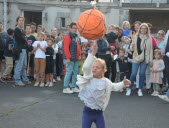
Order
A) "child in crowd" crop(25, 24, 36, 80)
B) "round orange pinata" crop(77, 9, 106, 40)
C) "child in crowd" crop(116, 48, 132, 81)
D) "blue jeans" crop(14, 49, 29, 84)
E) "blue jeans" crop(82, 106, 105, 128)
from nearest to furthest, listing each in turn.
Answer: "blue jeans" crop(82, 106, 105, 128)
"round orange pinata" crop(77, 9, 106, 40)
"child in crowd" crop(116, 48, 132, 81)
"blue jeans" crop(14, 49, 29, 84)
"child in crowd" crop(25, 24, 36, 80)

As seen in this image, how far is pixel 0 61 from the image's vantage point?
456 inches

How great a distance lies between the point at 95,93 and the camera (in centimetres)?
455

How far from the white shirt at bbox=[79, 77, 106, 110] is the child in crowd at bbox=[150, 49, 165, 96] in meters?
4.87

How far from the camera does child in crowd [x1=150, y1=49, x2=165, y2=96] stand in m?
9.11

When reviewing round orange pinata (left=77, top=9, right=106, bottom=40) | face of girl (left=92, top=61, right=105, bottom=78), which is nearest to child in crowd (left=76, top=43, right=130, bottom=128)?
face of girl (left=92, top=61, right=105, bottom=78)

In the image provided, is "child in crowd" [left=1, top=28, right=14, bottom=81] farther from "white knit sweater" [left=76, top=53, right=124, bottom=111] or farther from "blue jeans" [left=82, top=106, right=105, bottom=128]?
"blue jeans" [left=82, top=106, right=105, bottom=128]

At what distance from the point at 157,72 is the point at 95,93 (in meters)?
5.05

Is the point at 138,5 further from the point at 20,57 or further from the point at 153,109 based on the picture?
the point at 153,109

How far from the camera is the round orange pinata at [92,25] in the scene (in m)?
5.66

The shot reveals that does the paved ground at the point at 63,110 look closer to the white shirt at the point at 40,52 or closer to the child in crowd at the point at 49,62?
the child in crowd at the point at 49,62

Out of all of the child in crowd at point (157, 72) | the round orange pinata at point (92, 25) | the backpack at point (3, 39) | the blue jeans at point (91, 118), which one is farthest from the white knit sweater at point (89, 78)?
the backpack at point (3, 39)

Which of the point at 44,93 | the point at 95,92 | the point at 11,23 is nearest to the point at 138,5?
the point at 11,23

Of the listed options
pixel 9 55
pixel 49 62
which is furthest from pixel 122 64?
pixel 9 55

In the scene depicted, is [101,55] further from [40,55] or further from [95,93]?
[95,93]
